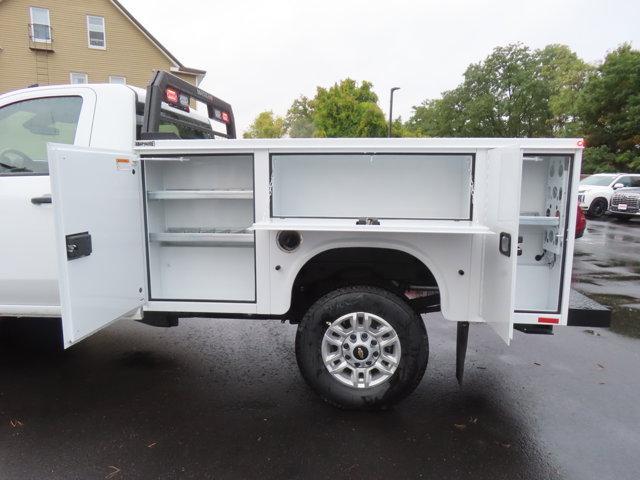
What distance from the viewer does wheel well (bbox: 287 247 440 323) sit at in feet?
10.5

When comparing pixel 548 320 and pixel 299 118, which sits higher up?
pixel 299 118

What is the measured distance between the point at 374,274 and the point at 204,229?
4.40 feet

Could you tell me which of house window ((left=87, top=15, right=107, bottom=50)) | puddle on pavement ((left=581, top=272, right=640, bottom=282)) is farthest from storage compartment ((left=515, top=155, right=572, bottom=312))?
house window ((left=87, top=15, right=107, bottom=50))

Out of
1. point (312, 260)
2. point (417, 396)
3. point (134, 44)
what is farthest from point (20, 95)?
point (134, 44)

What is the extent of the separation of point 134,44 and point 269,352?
24.5 meters

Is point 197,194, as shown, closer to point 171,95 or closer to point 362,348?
point 171,95

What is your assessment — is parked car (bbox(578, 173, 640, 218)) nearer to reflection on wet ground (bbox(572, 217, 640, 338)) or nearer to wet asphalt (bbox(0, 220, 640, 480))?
reflection on wet ground (bbox(572, 217, 640, 338))

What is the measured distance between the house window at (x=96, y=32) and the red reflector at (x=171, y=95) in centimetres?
2400

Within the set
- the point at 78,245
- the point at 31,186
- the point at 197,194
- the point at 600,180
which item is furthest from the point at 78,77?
the point at 600,180

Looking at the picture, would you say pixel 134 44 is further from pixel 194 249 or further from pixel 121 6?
pixel 194 249

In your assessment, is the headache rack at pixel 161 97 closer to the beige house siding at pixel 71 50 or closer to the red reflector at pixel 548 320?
the red reflector at pixel 548 320

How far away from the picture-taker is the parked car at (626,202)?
1683 cm

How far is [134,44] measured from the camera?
2406cm

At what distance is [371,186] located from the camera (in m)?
3.38
